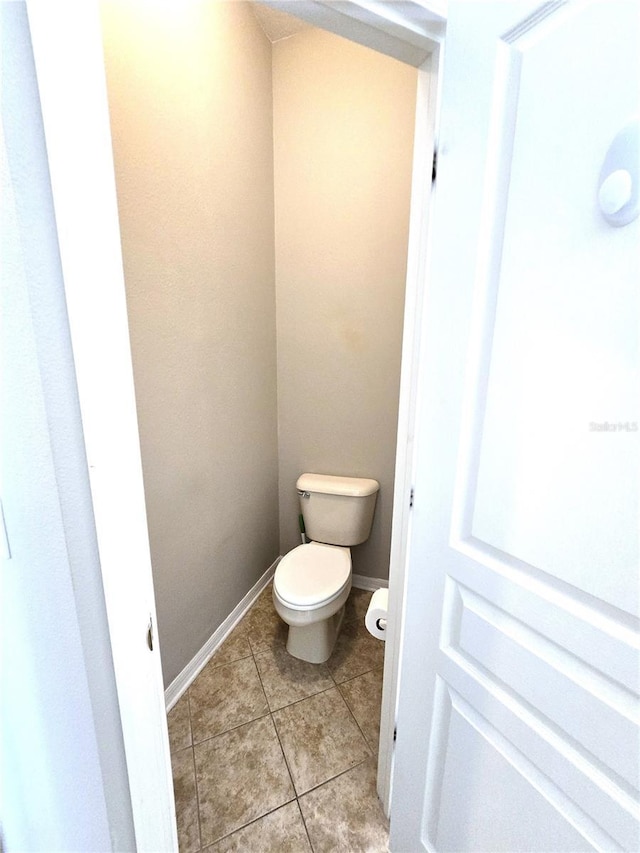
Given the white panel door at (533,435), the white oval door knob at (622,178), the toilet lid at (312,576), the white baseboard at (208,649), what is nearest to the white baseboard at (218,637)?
the white baseboard at (208,649)

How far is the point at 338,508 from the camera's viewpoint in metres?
2.01

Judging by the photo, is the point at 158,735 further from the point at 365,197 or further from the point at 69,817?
the point at 365,197

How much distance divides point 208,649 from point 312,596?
608mm

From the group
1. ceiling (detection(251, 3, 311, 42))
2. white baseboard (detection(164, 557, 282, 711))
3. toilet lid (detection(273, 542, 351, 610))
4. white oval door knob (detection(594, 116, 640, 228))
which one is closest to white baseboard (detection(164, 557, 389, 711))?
white baseboard (detection(164, 557, 282, 711))

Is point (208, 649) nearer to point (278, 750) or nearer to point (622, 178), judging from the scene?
point (278, 750)

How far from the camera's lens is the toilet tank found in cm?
200

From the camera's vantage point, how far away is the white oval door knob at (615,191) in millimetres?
477

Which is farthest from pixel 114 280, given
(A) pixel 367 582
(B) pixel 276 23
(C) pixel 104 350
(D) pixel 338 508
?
(A) pixel 367 582

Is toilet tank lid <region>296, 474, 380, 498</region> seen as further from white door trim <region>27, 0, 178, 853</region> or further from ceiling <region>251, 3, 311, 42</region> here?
ceiling <region>251, 3, 311, 42</region>

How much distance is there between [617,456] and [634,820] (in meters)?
0.51

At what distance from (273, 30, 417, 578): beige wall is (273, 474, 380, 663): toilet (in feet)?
0.49

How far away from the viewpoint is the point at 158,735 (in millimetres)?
673


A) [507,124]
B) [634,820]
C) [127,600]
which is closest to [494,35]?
[507,124]

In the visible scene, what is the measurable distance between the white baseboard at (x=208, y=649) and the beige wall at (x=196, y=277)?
4cm
